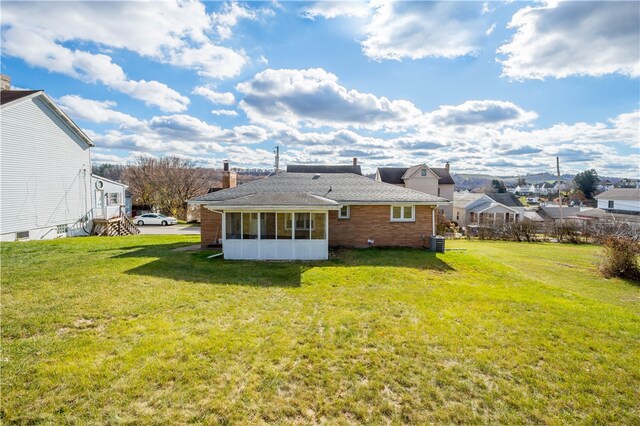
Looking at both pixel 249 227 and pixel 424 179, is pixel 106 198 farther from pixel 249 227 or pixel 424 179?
pixel 424 179

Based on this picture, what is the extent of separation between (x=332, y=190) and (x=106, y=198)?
2126cm

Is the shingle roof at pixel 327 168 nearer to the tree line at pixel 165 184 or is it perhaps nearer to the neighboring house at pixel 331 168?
the neighboring house at pixel 331 168

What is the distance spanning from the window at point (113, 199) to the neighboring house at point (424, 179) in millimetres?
32906

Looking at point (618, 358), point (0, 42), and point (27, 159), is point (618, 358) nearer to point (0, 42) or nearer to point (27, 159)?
point (0, 42)

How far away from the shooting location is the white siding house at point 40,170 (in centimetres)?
1666

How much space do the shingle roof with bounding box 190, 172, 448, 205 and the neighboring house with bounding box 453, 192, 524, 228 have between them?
69.8ft

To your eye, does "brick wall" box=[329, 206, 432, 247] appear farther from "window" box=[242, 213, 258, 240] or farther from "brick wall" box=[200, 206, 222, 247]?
"brick wall" box=[200, 206, 222, 247]

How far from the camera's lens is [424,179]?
43.1 metres

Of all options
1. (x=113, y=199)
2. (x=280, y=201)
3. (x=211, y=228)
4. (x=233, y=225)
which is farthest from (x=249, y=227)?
(x=113, y=199)

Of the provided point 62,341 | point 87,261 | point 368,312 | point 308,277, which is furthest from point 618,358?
point 87,261

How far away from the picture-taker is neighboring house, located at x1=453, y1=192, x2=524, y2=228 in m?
38.9

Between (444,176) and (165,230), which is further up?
(444,176)

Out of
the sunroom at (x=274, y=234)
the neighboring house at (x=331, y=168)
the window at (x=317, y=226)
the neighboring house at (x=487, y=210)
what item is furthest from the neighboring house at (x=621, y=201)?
the sunroom at (x=274, y=234)

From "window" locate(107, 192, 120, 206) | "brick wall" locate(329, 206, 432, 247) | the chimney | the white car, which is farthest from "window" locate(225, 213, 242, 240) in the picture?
the white car
